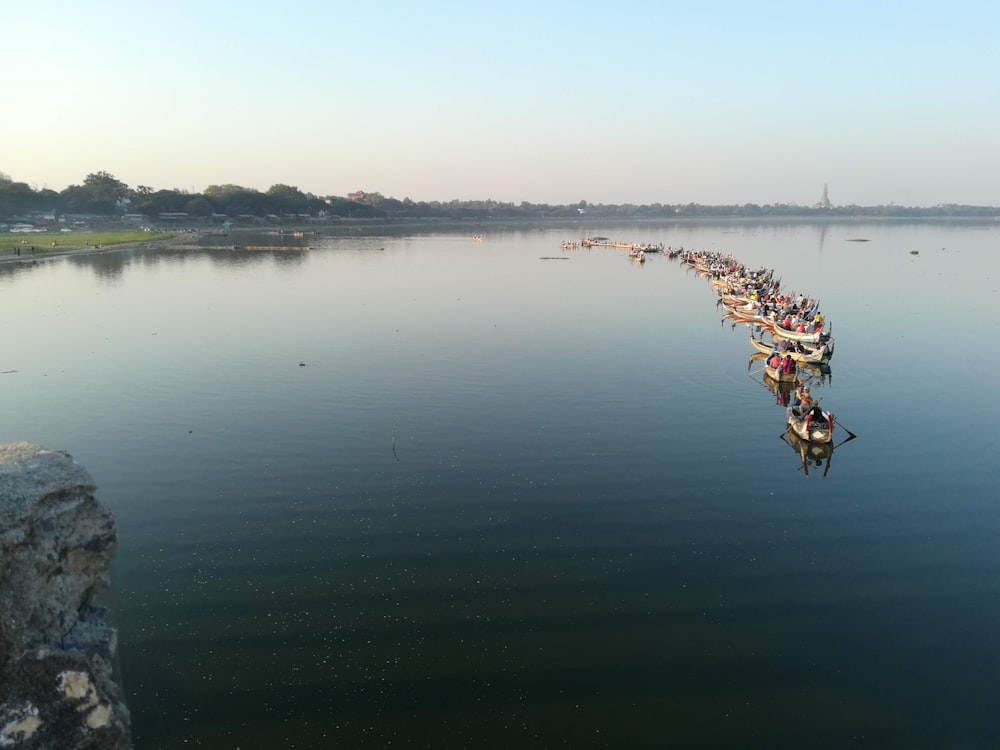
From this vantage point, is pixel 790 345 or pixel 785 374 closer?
pixel 785 374

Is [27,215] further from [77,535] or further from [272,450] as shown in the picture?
[77,535]

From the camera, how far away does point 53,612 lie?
25.1 ft

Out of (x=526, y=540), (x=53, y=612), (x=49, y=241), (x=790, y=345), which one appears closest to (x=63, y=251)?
(x=49, y=241)

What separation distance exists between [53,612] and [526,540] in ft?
33.5

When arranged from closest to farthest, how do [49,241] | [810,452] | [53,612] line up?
[53,612], [810,452], [49,241]

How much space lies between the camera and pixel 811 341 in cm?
3528

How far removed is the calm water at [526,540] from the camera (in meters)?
10.7

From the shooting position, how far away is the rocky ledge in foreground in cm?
679

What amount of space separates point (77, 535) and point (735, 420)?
75.3 feet

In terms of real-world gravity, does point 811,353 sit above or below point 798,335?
below

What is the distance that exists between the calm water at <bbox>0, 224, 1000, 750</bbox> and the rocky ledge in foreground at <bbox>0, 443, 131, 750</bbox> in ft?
10.3

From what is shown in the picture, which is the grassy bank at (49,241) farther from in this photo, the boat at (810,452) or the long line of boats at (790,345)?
the boat at (810,452)

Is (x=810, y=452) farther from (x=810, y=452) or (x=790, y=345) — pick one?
(x=790, y=345)

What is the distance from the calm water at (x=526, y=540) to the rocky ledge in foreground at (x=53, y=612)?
3.13 metres
